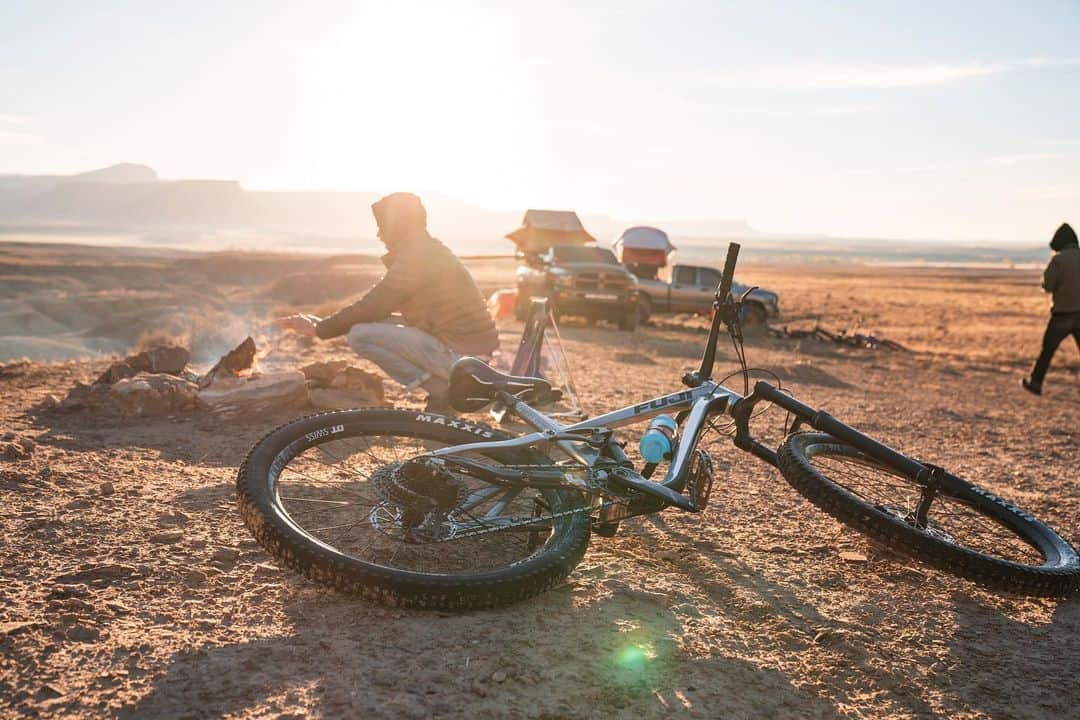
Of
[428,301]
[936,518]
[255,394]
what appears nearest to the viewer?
[936,518]

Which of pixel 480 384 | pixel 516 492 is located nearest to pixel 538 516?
pixel 516 492

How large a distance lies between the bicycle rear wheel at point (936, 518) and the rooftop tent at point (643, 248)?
23161 millimetres

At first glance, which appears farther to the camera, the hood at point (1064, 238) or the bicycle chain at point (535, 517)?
the hood at point (1064, 238)

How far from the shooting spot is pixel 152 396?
19.7ft

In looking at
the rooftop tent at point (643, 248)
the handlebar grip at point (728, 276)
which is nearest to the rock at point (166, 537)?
the handlebar grip at point (728, 276)

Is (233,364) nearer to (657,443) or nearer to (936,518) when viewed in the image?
(657,443)

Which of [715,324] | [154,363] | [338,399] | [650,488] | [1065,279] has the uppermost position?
[1065,279]

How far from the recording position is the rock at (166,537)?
3516 mm

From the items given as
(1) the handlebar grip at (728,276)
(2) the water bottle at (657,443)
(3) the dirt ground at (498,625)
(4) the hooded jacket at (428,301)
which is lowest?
(3) the dirt ground at (498,625)

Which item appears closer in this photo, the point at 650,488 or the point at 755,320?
the point at 650,488

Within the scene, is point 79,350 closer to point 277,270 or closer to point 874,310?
point 874,310

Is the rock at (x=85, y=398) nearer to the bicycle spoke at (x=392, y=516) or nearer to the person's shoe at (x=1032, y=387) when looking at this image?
the bicycle spoke at (x=392, y=516)

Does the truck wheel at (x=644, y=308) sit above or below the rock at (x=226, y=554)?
above

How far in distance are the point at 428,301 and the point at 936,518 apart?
12.6ft
